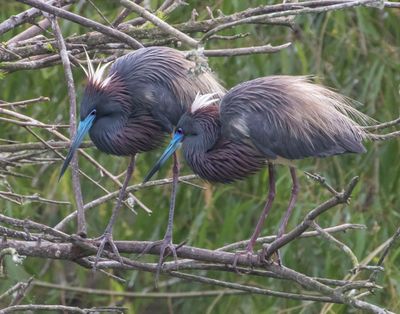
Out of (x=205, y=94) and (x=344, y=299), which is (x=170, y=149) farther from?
(x=344, y=299)

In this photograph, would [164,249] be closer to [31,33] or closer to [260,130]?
[260,130]

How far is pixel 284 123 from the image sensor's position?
3275 mm

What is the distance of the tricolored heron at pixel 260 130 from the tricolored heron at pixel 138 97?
78mm

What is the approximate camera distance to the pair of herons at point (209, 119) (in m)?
3.26

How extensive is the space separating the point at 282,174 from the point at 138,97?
175 centimetres

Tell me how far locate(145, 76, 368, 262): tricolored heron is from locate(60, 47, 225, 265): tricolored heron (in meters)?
0.08

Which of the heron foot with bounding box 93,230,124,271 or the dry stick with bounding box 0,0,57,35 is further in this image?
the dry stick with bounding box 0,0,57,35

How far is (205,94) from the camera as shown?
340 cm

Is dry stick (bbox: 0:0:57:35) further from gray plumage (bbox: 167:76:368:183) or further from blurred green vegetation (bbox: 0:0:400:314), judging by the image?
blurred green vegetation (bbox: 0:0:400:314)

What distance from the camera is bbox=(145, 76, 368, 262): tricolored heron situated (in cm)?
325

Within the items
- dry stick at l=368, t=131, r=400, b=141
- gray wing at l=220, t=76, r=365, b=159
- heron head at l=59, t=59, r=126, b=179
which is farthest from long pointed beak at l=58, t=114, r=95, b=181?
dry stick at l=368, t=131, r=400, b=141

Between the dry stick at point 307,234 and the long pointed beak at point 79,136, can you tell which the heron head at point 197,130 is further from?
the dry stick at point 307,234

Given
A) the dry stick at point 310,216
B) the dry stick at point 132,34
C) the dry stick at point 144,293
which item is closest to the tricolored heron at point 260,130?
the dry stick at point 132,34

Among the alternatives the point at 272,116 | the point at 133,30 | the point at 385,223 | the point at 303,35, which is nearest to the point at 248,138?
the point at 272,116
